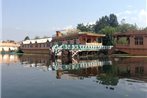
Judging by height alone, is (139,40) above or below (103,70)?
above

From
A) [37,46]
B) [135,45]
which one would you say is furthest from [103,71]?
[37,46]

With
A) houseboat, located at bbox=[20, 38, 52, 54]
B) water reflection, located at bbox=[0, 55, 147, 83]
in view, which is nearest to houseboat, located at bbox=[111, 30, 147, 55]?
water reflection, located at bbox=[0, 55, 147, 83]

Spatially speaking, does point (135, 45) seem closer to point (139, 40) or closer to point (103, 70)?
point (139, 40)

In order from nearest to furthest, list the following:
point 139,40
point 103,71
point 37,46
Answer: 1. point 103,71
2. point 139,40
3. point 37,46

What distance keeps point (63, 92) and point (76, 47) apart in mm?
28143

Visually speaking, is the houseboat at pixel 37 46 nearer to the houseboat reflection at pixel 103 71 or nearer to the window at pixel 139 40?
the window at pixel 139 40

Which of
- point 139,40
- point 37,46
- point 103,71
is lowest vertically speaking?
point 103,71

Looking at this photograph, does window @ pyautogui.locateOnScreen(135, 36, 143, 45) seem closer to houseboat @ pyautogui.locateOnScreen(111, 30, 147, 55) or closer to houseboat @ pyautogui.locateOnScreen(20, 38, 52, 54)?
houseboat @ pyautogui.locateOnScreen(111, 30, 147, 55)

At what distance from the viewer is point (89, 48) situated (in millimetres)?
44125

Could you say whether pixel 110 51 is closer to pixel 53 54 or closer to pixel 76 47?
pixel 76 47

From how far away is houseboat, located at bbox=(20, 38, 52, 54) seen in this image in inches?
2446

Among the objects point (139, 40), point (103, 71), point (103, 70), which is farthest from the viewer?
point (139, 40)

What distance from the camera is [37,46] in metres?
66.4

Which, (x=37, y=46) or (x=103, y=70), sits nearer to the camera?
(x=103, y=70)
